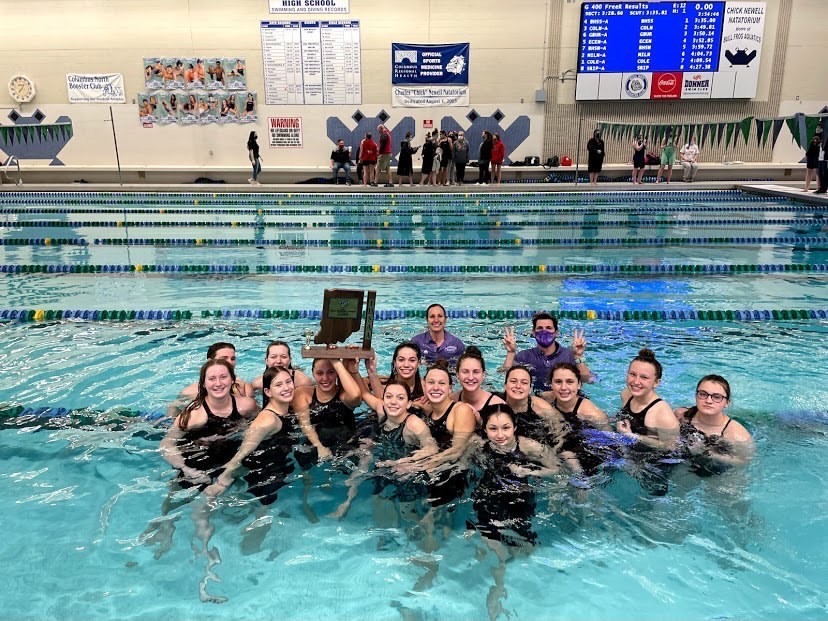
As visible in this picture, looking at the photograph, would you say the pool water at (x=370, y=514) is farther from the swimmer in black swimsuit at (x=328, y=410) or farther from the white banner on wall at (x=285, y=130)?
the white banner on wall at (x=285, y=130)

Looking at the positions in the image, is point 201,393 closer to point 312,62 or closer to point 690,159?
point 312,62

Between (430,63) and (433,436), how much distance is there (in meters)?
14.4

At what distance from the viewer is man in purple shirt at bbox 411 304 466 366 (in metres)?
4.52

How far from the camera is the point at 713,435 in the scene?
3260 millimetres

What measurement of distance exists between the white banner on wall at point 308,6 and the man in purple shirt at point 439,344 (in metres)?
13.5

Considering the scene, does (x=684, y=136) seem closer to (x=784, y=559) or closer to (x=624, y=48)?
(x=624, y=48)

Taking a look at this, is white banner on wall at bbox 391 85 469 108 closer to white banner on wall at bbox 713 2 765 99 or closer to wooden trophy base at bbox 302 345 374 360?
white banner on wall at bbox 713 2 765 99

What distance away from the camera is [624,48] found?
15.7 meters

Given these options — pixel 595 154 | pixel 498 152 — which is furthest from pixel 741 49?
pixel 498 152

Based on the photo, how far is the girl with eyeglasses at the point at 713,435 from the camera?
315 cm

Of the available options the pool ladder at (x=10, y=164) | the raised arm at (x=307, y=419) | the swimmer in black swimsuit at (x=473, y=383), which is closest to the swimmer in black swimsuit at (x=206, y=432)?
the raised arm at (x=307, y=419)

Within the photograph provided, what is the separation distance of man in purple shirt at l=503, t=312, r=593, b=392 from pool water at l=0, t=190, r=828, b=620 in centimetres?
32

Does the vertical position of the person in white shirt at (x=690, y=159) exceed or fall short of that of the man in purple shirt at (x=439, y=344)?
it exceeds it

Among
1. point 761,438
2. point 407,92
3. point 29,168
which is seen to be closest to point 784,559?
point 761,438
